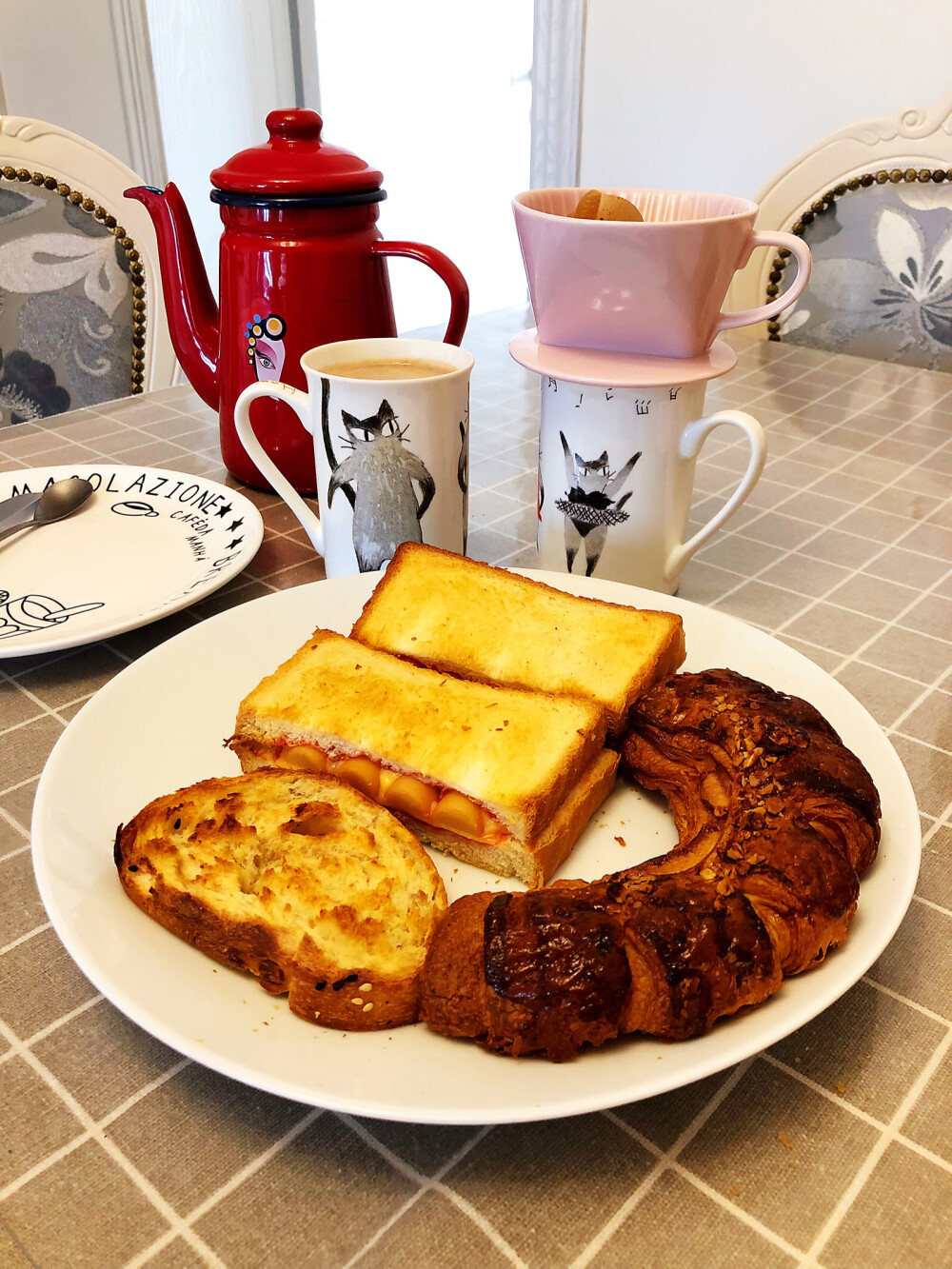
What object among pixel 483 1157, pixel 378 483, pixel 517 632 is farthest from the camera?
pixel 378 483

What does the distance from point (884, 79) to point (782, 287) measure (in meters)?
1.07

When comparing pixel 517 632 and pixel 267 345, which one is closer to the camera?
pixel 517 632

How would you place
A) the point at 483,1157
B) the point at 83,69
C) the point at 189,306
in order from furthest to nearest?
1. the point at 83,69
2. the point at 189,306
3. the point at 483,1157

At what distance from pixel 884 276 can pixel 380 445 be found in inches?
54.8

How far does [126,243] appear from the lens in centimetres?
173

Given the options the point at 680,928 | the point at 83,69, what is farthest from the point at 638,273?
the point at 83,69

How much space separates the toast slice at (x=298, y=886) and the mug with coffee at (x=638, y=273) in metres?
0.48

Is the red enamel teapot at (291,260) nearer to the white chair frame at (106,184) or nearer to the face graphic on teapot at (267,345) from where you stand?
the face graphic on teapot at (267,345)

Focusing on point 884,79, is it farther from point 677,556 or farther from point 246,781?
point 246,781

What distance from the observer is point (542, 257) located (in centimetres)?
83

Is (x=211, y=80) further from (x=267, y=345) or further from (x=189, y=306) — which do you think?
(x=267, y=345)

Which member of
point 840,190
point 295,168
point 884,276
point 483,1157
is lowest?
point 483,1157

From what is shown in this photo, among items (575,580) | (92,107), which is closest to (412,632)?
(575,580)

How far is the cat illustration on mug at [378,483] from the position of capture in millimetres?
850
